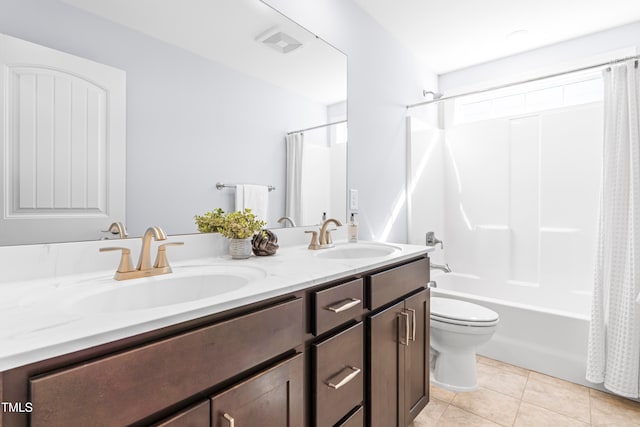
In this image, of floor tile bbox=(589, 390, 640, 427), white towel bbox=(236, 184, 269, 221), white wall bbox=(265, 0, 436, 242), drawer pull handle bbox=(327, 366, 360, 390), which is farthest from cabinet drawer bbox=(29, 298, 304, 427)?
floor tile bbox=(589, 390, 640, 427)

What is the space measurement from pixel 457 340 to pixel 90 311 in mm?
1744

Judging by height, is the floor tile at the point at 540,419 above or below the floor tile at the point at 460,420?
above

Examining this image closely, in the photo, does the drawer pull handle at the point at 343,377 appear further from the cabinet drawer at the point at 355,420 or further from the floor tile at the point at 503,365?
the floor tile at the point at 503,365

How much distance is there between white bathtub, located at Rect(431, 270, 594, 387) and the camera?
1.94 meters

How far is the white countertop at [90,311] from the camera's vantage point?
1.60 ft

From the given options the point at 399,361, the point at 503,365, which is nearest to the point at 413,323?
the point at 399,361

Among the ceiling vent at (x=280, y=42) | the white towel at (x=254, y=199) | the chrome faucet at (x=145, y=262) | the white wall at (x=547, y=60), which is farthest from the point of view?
the white wall at (x=547, y=60)

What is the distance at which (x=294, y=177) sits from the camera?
165cm

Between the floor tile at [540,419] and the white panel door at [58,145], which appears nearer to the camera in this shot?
the white panel door at [58,145]

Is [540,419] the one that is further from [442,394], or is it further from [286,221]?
[286,221]

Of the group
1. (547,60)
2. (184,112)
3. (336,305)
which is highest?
(547,60)

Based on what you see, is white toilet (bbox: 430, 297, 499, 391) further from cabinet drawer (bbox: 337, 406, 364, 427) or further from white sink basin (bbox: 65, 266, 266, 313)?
white sink basin (bbox: 65, 266, 266, 313)

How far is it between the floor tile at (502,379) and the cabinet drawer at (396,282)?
0.93 metres

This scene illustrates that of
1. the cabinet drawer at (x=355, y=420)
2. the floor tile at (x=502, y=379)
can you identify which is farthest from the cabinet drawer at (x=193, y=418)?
the floor tile at (x=502, y=379)
